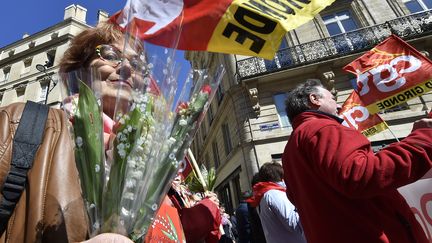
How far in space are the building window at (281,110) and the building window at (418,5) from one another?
782 centimetres

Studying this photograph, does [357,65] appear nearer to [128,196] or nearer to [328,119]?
[328,119]

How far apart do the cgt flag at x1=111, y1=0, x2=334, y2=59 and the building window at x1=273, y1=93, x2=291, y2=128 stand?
9.46 meters

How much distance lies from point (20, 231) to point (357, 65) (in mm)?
5383

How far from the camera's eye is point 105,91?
Answer: 1.22 metres

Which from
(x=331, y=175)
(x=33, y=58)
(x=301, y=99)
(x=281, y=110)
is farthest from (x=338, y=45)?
(x=33, y=58)

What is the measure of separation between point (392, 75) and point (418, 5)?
12.5m

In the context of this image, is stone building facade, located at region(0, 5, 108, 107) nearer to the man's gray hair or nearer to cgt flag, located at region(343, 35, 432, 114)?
cgt flag, located at region(343, 35, 432, 114)

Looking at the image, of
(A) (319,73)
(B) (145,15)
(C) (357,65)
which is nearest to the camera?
(B) (145,15)

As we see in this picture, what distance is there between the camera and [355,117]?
592cm

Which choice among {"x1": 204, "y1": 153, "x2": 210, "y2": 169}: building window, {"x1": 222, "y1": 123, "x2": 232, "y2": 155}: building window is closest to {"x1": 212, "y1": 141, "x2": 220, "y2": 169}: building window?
{"x1": 204, "y1": 153, "x2": 210, "y2": 169}: building window

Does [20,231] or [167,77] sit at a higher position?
[167,77]

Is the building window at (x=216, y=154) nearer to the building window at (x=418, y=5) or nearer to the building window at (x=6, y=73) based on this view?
the building window at (x=418, y=5)

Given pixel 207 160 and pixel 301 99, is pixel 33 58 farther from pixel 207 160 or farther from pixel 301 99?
pixel 301 99

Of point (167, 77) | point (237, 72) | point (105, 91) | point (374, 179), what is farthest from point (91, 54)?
point (237, 72)
